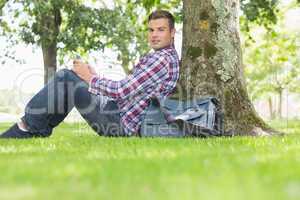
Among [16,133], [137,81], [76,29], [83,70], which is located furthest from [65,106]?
[76,29]

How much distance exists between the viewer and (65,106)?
7027mm

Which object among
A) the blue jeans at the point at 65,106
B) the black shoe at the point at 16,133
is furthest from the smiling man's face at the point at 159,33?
the black shoe at the point at 16,133

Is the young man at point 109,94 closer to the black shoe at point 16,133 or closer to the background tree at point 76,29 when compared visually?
the black shoe at point 16,133

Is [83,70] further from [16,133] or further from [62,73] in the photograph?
[16,133]

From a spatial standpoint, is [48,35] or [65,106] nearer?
[65,106]

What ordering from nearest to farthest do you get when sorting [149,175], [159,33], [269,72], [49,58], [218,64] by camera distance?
[149,175], [159,33], [218,64], [49,58], [269,72]

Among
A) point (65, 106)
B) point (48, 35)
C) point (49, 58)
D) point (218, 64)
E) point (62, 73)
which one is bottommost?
point (65, 106)

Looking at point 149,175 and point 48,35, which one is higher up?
point 48,35

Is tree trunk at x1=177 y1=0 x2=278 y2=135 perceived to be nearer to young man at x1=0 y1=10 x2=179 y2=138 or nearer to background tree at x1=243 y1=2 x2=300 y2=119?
young man at x1=0 y1=10 x2=179 y2=138

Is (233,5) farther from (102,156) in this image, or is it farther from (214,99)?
(102,156)

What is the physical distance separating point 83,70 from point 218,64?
81.5 inches

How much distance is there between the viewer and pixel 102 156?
14.8ft

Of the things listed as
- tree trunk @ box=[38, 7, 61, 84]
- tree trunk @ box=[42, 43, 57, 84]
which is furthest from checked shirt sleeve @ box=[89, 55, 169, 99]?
tree trunk @ box=[42, 43, 57, 84]

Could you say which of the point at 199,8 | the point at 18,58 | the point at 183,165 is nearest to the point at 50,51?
the point at 18,58
